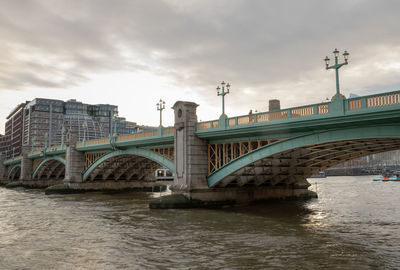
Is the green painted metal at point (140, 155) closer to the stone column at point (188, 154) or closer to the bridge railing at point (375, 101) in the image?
the stone column at point (188, 154)

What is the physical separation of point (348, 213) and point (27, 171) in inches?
3110

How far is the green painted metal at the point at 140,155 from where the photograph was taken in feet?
119

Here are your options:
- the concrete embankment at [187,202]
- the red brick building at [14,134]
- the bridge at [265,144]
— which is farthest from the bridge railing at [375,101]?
the red brick building at [14,134]

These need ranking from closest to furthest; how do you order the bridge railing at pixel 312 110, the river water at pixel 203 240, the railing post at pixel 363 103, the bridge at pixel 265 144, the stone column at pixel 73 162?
1. the river water at pixel 203 240
2. the bridge railing at pixel 312 110
3. the railing post at pixel 363 103
4. the bridge at pixel 265 144
5. the stone column at pixel 73 162

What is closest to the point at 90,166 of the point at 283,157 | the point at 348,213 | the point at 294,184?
the point at 294,184

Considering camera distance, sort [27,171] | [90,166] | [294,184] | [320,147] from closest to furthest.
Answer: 1. [320,147]
2. [294,184]
3. [90,166]
4. [27,171]

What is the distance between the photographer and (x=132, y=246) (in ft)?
54.0

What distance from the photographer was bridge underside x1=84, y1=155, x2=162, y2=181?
54.1 metres

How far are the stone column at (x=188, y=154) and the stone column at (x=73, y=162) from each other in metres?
31.4

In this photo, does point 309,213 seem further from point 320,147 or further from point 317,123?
point 317,123

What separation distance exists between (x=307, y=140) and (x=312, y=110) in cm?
219

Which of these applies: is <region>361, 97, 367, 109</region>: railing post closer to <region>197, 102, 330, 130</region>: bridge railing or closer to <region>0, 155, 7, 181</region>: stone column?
<region>197, 102, 330, 130</region>: bridge railing

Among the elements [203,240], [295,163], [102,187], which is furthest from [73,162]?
[203,240]

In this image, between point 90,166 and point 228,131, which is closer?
point 228,131
